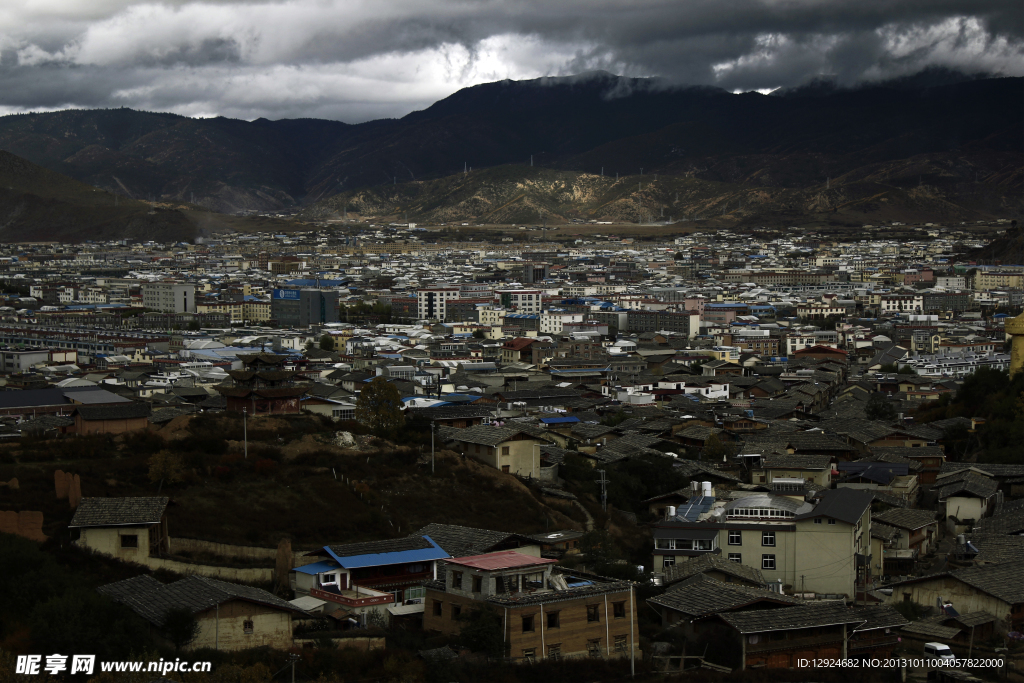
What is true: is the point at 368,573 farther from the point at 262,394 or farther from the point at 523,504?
the point at 262,394

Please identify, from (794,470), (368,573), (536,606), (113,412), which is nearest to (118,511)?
(368,573)

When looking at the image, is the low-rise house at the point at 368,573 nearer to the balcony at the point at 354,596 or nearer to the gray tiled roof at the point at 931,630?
the balcony at the point at 354,596

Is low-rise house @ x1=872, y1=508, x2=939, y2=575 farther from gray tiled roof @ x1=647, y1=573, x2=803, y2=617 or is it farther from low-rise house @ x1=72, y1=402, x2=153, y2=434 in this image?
low-rise house @ x1=72, y1=402, x2=153, y2=434

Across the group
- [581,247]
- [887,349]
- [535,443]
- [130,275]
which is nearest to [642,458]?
[535,443]

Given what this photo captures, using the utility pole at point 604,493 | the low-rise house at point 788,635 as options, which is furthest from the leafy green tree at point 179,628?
the utility pole at point 604,493

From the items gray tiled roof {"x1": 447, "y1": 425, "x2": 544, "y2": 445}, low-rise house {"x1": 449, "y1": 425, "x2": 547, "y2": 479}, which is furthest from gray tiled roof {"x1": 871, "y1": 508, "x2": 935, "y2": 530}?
gray tiled roof {"x1": 447, "y1": 425, "x2": 544, "y2": 445}

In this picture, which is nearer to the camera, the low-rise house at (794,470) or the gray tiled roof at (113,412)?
the gray tiled roof at (113,412)

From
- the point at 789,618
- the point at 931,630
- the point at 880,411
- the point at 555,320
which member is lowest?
the point at 555,320

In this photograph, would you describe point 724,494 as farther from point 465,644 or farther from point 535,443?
point 465,644
